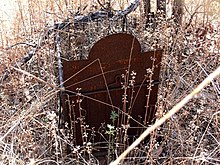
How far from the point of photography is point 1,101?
2395 millimetres

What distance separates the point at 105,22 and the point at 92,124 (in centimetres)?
150

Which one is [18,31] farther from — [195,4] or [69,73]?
[195,4]

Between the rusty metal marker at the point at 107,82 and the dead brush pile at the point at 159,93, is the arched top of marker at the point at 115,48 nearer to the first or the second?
the rusty metal marker at the point at 107,82

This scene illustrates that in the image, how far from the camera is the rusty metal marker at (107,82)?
1771mm

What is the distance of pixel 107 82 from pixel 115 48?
0.22 meters

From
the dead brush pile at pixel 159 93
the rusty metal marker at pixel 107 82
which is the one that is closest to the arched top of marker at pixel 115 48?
the rusty metal marker at pixel 107 82

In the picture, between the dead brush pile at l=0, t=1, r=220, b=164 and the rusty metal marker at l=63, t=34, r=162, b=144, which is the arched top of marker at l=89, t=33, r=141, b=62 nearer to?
the rusty metal marker at l=63, t=34, r=162, b=144

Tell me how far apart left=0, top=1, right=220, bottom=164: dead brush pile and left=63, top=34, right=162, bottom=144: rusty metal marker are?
0.12 meters

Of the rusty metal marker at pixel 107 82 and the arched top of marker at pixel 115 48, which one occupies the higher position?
the arched top of marker at pixel 115 48

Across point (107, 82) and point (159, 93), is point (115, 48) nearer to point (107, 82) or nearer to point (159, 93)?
point (107, 82)

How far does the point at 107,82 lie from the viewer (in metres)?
1.86

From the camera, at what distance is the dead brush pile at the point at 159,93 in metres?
1.76

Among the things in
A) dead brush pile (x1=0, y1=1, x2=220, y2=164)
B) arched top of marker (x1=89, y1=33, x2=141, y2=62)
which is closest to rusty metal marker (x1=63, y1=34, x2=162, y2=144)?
arched top of marker (x1=89, y1=33, x2=141, y2=62)

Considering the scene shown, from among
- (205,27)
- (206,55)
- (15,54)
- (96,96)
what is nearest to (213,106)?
(206,55)
